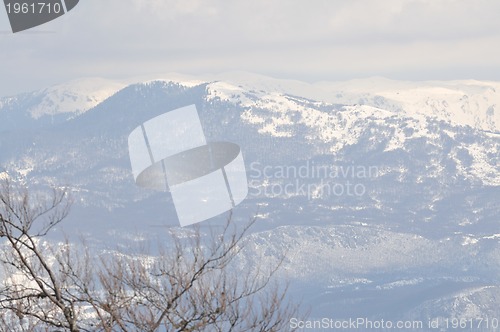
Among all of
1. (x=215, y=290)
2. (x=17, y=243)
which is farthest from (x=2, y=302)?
(x=215, y=290)

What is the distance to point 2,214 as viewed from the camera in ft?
75.4

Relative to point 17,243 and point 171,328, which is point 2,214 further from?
point 171,328

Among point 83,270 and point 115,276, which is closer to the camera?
point 115,276

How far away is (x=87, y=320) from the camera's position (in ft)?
75.8

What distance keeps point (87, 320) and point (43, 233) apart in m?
2.37

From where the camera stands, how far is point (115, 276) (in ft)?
76.7

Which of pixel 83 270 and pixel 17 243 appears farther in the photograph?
pixel 83 270

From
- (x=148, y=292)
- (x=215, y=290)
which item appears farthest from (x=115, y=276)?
(x=215, y=290)

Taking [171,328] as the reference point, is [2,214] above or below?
above

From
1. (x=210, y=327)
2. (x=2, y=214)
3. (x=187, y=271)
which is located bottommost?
(x=210, y=327)

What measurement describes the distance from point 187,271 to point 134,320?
178cm

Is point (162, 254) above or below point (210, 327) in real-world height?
above

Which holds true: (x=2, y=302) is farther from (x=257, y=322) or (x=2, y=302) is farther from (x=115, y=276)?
(x=257, y=322)

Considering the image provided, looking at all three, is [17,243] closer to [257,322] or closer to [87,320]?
[87,320]
